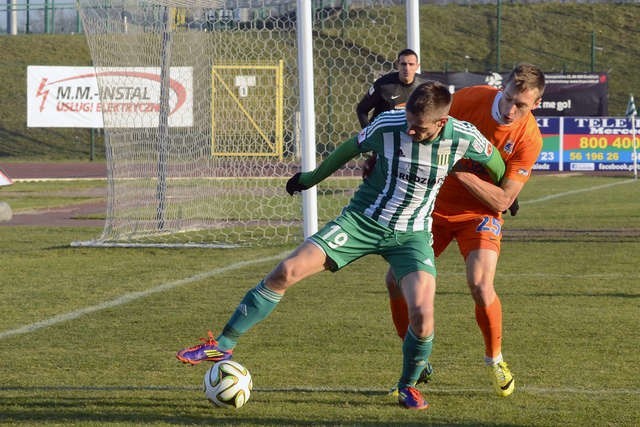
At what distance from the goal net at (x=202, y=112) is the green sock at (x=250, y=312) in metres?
8.39

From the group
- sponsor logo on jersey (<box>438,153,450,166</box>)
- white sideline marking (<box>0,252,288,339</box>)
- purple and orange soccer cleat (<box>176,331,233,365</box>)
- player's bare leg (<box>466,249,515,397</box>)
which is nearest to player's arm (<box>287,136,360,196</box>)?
sponsor logo on jersey (<box>438,153,450,166</box>)

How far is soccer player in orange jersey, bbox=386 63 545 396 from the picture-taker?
618 centimetres

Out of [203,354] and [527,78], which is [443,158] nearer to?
[527,78]

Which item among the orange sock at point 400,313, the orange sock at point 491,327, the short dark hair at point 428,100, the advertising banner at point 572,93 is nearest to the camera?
the short dark hair at point 428,100

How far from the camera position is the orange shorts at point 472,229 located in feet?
21.3

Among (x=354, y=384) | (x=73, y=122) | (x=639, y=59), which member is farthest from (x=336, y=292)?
(x=639, y=59)

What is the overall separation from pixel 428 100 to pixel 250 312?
1368mm

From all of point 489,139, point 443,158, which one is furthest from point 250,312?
point 489,139

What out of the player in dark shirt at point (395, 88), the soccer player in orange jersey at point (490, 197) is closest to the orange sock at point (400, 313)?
the soccer player in orange jersey at point (490, 197)

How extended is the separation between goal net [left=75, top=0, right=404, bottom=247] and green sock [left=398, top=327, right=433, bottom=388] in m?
8.34

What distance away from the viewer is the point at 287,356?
24.0 feet

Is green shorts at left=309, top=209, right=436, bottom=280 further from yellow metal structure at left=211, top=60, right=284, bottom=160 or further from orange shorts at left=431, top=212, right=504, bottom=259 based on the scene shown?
yellow metal structure at left=211, top=60, right=284, bottom=160

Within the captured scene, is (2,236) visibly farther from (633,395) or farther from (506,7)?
(506,7)

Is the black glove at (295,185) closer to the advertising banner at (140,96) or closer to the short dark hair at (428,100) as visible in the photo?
the short dark hair at (428,100)
